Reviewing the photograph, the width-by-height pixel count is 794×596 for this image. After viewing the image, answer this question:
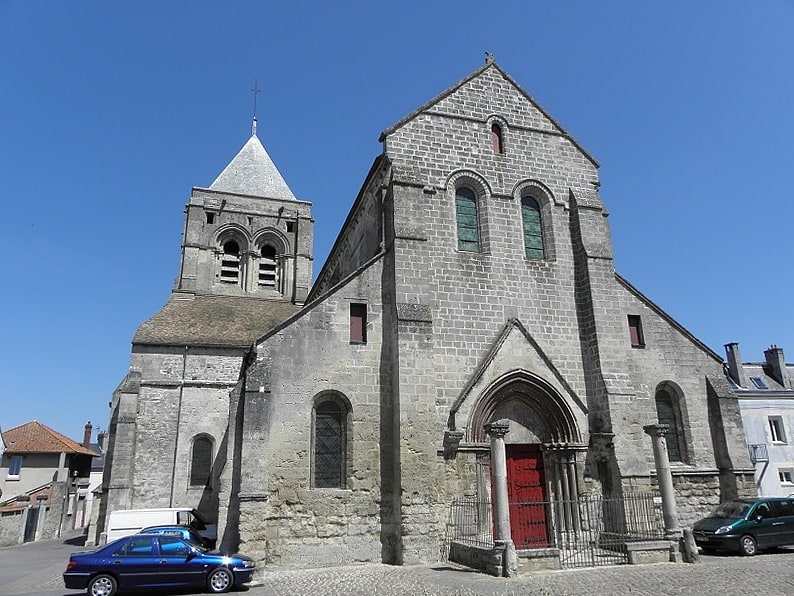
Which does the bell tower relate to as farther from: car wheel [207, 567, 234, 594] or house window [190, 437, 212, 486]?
car wheel [207, 567, 234, 594]

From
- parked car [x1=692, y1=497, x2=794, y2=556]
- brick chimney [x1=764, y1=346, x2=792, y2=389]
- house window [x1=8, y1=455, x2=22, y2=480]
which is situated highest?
brick chimney [x1=764, y1=346, x2=792, y2=389]

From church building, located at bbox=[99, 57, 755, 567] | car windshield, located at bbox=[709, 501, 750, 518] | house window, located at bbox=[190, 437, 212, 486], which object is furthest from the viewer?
house window, located at bbox=[190, 437, 212, 486]

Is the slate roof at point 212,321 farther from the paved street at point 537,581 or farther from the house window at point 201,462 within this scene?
the paved street at point 537,581

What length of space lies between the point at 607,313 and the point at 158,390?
A: 54.1ft

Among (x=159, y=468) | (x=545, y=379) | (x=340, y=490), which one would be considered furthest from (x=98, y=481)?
(x=545, y=379)

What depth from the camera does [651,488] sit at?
14.3 meters

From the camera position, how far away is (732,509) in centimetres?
1399

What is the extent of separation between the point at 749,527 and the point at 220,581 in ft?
39.4

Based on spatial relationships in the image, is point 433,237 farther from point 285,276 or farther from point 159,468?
point 285,276

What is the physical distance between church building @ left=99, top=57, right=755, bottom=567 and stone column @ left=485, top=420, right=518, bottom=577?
1.61m

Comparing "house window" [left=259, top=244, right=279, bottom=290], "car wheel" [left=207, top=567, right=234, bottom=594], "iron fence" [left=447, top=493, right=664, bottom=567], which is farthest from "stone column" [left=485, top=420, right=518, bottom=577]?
"house window" [left=259, top=244, right=279, bottom=290]

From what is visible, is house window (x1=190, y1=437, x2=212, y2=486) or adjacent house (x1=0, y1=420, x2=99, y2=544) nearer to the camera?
house window (x1=190, y1=437, x2=212, y2=486)

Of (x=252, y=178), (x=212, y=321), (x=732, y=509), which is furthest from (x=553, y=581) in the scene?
(x=252, y=178)

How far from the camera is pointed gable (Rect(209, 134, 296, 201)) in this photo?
114 feet
